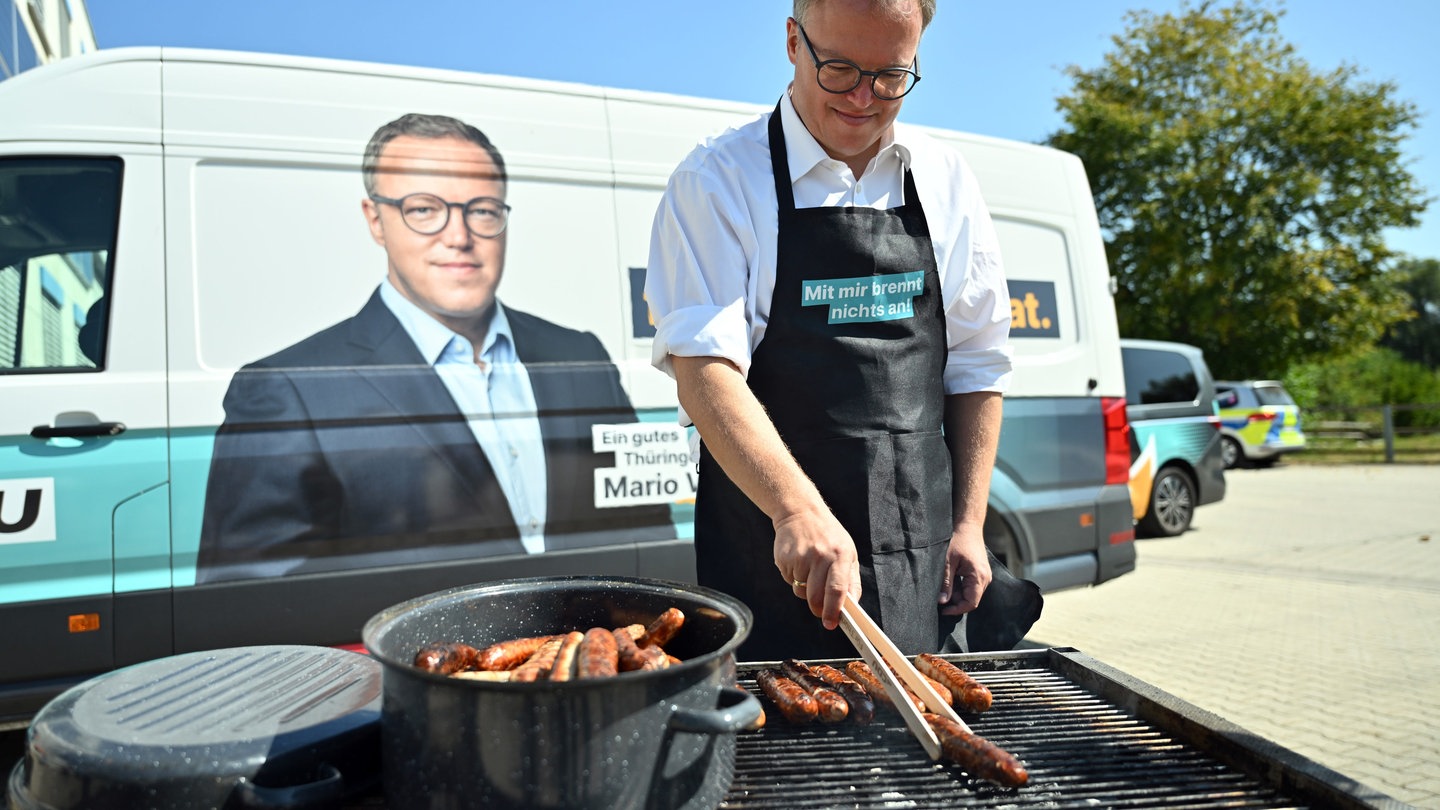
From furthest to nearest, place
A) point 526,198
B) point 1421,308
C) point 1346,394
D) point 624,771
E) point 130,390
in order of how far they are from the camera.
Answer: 1. point 1421,308
2. point 1346,394
3. point 526,198
4. point 130,390
5. point 624,771

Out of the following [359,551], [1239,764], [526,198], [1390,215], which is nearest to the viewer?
[1239,764]

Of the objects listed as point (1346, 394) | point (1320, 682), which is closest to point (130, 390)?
point (1320, 682)

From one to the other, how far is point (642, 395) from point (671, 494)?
46cm

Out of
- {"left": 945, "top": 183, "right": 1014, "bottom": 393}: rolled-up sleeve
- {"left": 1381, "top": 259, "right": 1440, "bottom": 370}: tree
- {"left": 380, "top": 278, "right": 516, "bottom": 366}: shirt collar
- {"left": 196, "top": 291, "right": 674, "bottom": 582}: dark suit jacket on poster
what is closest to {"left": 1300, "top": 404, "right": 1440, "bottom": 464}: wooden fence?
{"left": 196, "top": 291, "right": 674, "bottom": 582}: dark suit jacket on poster

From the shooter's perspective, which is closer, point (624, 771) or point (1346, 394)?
point (624, 771)

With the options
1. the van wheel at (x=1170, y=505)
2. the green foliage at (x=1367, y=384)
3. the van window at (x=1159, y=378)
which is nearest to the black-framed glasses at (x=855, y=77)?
the van window at (x=1159, y=378)

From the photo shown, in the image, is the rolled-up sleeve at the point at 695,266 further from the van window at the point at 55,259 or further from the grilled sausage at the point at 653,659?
the van window at the point at 55,259

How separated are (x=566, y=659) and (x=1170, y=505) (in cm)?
1123

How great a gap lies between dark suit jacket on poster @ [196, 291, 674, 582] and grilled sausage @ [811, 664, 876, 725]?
2386mm

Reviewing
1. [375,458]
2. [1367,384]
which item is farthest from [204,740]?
[1367,384]

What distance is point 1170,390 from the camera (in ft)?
35.1

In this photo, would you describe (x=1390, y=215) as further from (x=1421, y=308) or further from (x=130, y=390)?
(x=1421, y=308)

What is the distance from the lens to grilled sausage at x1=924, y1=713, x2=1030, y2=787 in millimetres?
1290

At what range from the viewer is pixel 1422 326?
50.1 meters
